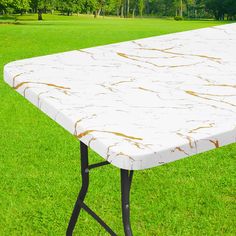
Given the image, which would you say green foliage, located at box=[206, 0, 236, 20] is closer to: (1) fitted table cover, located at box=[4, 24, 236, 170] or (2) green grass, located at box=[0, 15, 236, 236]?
(2) green grass, located at box=[0, 15, 236, 236]

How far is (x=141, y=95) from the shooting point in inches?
60.5

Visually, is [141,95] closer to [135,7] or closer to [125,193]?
[125,193]

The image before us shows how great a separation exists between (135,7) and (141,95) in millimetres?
78606

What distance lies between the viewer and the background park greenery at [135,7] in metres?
43.0

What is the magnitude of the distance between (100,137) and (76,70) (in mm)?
848

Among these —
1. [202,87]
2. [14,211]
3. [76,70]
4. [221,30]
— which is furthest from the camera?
[14,211]

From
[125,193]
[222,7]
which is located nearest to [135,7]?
[222,7]

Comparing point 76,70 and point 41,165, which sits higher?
point 76,70

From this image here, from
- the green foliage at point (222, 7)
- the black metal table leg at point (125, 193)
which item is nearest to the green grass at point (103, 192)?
the black metal table leg at point (125, 193)

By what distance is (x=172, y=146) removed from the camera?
3.63 ft

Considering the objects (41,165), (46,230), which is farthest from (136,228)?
(41,165)

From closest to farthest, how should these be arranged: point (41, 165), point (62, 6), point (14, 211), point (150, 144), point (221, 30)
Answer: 1. point (150, 144)
2. point (221, 30)
3. point (14, 211)
4. point (41, 165)
5. point (62, 6)

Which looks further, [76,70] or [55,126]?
[55,126]

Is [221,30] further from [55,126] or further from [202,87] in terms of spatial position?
[55,126]
